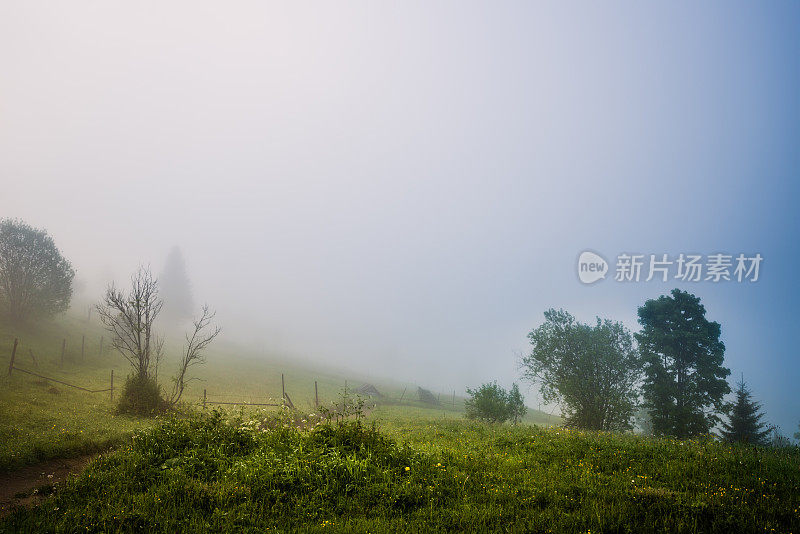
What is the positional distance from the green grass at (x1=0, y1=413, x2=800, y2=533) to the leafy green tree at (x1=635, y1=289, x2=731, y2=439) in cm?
1937

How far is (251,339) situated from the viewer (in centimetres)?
9612

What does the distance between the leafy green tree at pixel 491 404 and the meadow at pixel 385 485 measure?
19.8 m

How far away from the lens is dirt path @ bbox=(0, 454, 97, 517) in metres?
8.50

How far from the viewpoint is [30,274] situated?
4022 cm

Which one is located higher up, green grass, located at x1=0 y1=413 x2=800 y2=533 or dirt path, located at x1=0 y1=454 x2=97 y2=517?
green grass, located at x1=0 y1=413 x2=800 y2=533

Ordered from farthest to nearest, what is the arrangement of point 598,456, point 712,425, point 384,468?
point 712,425 → point 598,456 → point 384,468

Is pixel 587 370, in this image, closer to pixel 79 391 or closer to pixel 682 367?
pixel 682 367

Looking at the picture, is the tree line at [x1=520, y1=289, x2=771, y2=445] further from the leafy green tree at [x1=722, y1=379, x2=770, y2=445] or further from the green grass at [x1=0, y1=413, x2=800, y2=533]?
the green grass at [x1=0, y1=413, x2=800, y2=533]

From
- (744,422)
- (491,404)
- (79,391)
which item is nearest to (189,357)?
(79,391)

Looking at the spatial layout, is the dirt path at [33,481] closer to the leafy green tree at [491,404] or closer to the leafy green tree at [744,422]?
the leafy green tree at [491,404]

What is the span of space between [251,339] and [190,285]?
22823mm

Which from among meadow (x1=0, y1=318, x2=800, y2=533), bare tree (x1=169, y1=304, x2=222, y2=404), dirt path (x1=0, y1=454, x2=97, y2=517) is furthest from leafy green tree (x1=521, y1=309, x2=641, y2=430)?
dirt path (x1=0, y1=454, x2=97, y2=517)

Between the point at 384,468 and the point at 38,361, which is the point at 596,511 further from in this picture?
the point at 38,361

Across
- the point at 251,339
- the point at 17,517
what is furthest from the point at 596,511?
the point at 251,339
